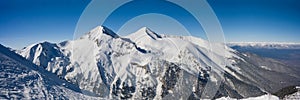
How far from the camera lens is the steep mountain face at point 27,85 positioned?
45.2 meters

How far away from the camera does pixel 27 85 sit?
48688mm

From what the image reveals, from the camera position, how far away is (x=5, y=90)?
4466cm

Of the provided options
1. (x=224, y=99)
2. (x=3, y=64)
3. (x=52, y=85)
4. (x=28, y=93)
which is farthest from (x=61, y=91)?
(x=224, y=99)

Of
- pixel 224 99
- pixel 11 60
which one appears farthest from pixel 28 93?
pixel 224 99

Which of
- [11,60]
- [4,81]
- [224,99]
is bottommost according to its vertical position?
[224,99]

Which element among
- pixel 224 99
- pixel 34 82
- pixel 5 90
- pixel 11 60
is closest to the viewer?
pixel 5 90

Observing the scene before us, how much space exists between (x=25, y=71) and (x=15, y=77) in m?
3.75

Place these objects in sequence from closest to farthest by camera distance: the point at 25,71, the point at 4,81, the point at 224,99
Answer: the point at 4,81, the point at 25,71, the point at 224,99

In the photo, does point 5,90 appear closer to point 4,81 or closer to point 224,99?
point 4,81

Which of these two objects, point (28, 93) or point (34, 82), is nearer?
point (28, 93)

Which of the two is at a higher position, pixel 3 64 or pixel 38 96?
pixel 3 64

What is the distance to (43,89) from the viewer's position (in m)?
49.0

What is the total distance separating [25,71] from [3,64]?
3787 millimetres

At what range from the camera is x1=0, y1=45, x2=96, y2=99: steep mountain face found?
45.2 metres
